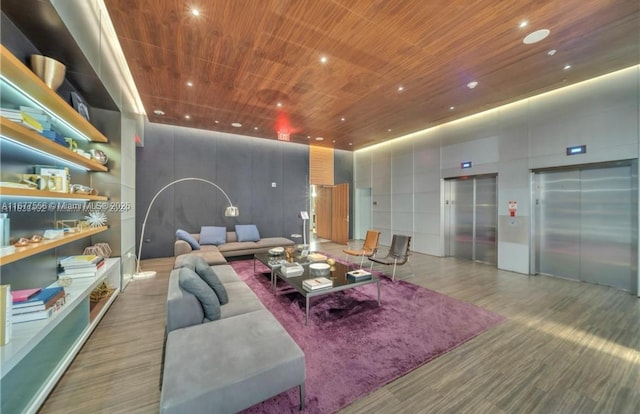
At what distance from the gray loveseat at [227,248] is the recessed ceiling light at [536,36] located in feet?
18.8

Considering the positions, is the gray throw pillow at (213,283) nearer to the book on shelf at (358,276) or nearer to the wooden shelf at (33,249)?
the wooden shelf at (33,249)

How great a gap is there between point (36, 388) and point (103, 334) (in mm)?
1008

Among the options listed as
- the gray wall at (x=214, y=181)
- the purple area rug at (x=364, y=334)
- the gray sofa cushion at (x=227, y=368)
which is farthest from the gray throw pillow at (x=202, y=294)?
the gray wall at (x=214, y=181)

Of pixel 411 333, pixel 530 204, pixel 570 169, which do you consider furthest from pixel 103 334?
pixel 570 169

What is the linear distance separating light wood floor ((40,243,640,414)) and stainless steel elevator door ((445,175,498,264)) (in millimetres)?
2319

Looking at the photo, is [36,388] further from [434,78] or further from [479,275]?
[479,275]

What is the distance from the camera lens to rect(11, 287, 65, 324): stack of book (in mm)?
1760

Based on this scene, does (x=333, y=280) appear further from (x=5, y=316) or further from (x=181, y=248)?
(x=181, y=248)

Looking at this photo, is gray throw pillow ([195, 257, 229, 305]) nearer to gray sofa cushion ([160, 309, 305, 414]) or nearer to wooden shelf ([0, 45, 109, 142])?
gray sofa cushion ([160, 309, 305, 414])

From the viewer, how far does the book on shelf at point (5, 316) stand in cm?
150

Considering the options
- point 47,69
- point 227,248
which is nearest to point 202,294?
point 47,69

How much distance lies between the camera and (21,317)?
176cm

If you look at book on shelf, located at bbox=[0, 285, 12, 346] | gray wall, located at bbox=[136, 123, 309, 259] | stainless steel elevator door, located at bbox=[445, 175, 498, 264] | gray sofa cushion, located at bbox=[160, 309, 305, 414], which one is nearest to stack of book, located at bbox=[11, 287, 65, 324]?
book on shelf, located at bbox=[0, 285, 12, 346]

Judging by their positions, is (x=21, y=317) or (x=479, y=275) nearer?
(x=21, y=317)
